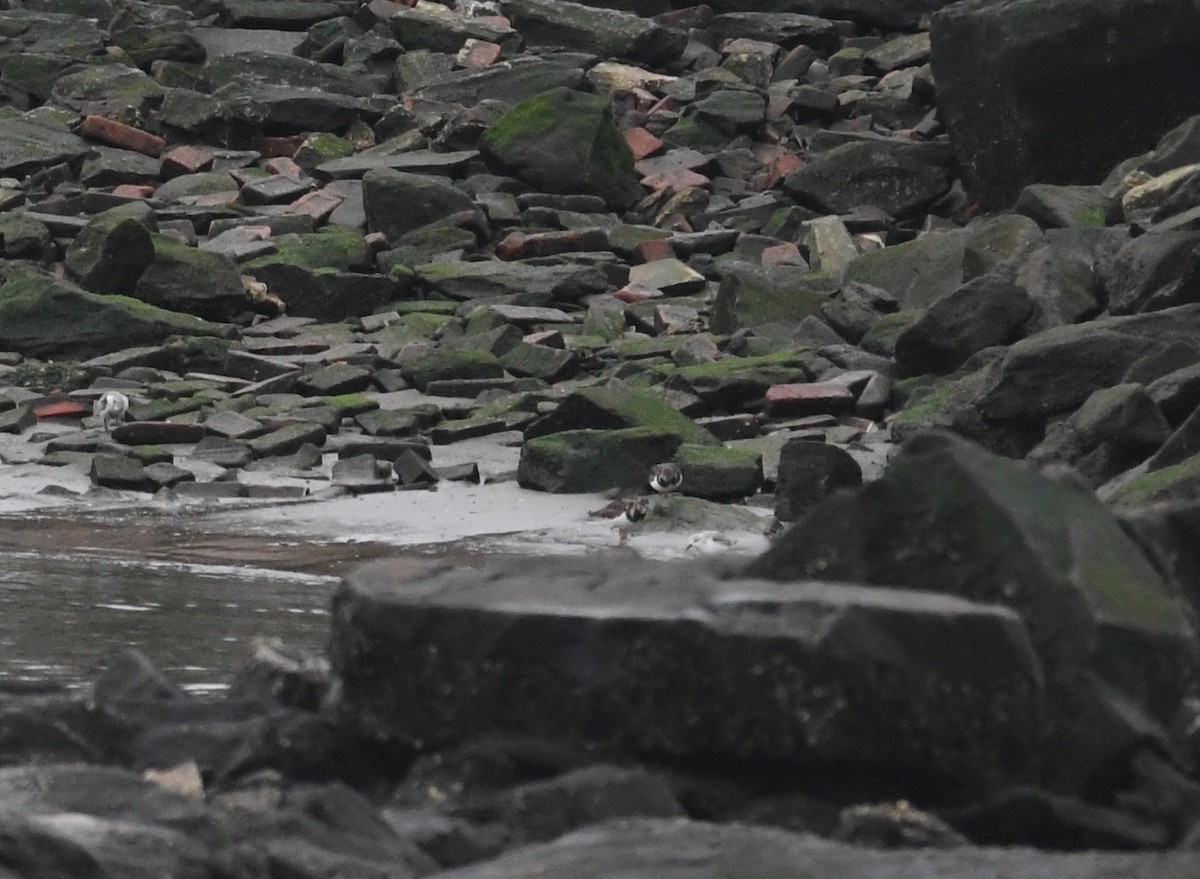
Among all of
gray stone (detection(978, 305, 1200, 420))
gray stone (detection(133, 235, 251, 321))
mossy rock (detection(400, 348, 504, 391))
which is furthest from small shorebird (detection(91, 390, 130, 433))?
gray stone (detection(978, 305, 1200, 420))

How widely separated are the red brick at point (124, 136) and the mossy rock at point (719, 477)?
33.0 feet

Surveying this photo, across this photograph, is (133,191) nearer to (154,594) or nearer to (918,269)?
(918,269)

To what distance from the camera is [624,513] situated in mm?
8305

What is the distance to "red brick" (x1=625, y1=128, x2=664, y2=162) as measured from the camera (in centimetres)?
1756

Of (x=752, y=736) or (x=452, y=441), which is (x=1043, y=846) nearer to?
(x=752, y=736)

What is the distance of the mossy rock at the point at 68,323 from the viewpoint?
1188cm

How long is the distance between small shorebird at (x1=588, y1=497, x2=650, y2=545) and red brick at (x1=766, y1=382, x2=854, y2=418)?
175 centimetres

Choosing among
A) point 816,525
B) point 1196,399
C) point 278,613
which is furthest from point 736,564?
point 1196,399

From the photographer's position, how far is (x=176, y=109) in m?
18.1

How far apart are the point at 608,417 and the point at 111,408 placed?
2547mm

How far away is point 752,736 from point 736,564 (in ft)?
2.13

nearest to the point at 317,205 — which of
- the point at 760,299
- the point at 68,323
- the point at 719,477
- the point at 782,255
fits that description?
the point at 782,255

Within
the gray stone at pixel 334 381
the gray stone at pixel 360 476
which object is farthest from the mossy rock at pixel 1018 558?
the gray stone at pixel 334 381

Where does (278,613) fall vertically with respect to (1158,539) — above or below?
below
